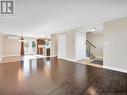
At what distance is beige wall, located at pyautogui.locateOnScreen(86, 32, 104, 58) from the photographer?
8.78m

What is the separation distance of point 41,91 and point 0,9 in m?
2.89

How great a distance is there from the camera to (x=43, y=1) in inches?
104

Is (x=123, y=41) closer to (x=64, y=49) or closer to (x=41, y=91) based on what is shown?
(x=41, y=91)

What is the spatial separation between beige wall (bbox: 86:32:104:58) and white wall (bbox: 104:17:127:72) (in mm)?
4163

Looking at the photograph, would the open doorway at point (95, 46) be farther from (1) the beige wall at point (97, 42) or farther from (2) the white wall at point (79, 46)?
(2) the white wall at point (79, 46)

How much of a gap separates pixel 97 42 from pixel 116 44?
4.77 metres

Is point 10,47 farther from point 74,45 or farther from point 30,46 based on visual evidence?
point 74,45

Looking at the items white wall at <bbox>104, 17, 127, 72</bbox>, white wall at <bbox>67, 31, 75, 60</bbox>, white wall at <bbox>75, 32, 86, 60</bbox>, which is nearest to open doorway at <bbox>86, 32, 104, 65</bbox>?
white wall at <bbox>75, 32, 86, 60</bbox>

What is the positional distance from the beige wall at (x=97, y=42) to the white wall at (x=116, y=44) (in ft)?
13.7

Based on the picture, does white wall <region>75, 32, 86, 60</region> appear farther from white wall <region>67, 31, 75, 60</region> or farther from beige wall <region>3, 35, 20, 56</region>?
beige wall <region>3, 35, 20, 56</region>

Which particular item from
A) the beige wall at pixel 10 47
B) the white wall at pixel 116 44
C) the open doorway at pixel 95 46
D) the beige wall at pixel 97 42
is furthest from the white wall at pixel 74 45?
the beige wall at pixel 10 47

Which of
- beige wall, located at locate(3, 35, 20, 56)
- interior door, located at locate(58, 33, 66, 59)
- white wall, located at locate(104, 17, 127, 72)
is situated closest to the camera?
white wall, located at locate(104, 17, 127, 72)

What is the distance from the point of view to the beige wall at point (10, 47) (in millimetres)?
9945

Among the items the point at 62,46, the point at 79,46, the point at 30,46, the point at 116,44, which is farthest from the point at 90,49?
the point at 30,46
